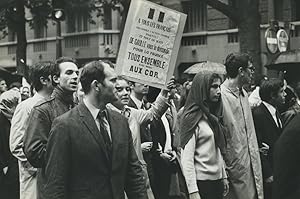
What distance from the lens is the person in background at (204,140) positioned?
8336 millimetres

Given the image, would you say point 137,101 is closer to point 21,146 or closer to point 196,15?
point 21,146

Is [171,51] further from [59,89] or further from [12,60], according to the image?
[12,60]

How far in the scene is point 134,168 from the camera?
6.45 meters

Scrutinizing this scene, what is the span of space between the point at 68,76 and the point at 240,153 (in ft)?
6.55

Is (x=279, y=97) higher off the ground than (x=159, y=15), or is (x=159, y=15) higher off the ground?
(x=159, y=15)

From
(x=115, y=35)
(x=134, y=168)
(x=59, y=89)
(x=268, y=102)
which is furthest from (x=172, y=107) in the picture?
(x=115, y=35)

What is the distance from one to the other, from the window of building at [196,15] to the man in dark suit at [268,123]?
85.1ft

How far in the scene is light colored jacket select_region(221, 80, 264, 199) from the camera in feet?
28.3

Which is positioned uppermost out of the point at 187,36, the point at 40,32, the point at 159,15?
the point at 40,32

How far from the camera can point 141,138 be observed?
9.34 m

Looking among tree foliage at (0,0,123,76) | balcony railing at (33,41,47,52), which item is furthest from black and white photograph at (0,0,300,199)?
balcony railing at (33,41,47,52)

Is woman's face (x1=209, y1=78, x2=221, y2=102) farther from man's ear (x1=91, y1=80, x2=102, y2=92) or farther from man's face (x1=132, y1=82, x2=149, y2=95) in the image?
man's ear (x1=91, y1=80, x2=102, y2=92)

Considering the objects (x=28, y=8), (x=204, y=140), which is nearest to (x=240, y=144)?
(x=204, y=140)

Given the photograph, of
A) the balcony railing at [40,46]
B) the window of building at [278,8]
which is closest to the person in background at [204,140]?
the window of building at [278,8]
